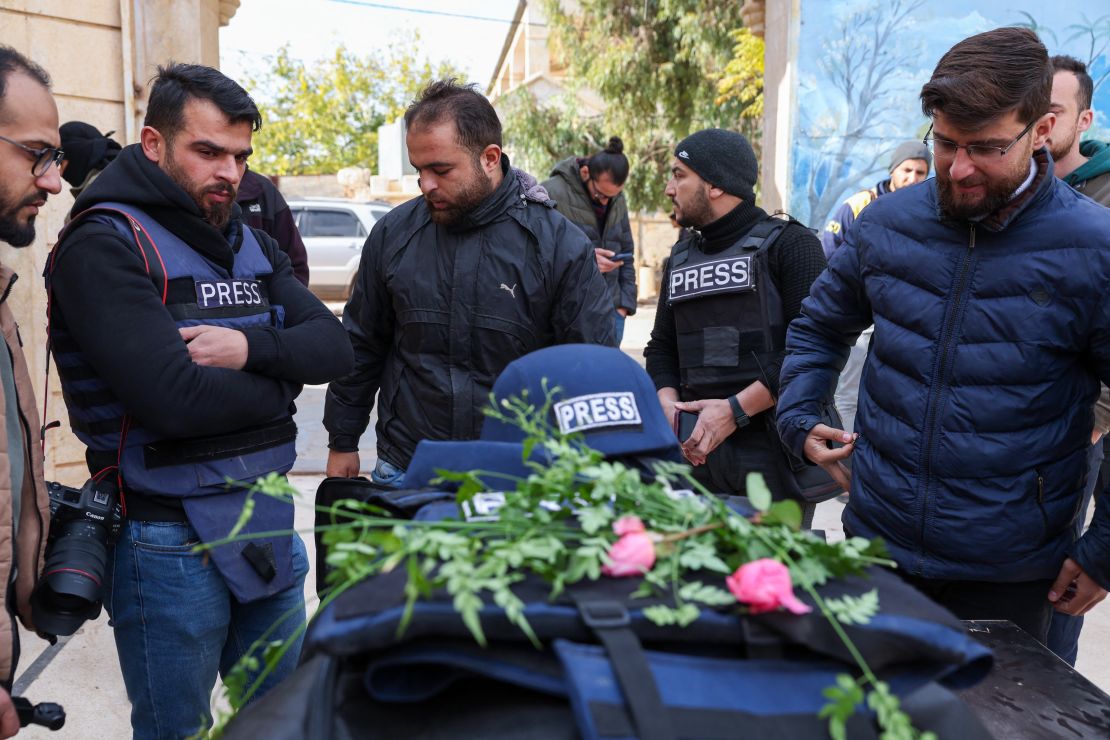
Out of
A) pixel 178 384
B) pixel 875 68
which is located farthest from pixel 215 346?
pixel 875 68

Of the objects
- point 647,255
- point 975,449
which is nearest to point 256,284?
point 975,449

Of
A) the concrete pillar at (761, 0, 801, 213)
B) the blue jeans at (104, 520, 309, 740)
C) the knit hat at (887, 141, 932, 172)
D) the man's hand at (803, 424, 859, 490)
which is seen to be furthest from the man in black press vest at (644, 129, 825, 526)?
the concrete pillar at (761, 0, 801, 213)

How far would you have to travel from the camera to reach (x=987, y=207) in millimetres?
2070

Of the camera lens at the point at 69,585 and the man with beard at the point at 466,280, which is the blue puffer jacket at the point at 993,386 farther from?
the camera lens at the point at 69,585

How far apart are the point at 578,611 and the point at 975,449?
142cm

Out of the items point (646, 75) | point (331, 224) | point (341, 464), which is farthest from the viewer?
point (646, 75)

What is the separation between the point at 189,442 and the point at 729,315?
1.87 metres

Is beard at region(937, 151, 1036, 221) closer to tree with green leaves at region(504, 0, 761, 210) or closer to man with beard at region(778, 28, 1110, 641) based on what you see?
man with beard at region(778, 28, 1110, 641)

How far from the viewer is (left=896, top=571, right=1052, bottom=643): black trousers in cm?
221

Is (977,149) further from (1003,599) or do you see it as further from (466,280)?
(466,280)

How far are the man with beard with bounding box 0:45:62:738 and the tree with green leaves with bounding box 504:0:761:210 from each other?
15083 mm

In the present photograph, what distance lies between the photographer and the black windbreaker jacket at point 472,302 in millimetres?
2896

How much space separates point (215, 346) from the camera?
221 cm

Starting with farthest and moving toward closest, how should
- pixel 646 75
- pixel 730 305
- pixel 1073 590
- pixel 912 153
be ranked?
pixel 646 75, pixel 912 153, pixel 730 305, pixel 1073 590
